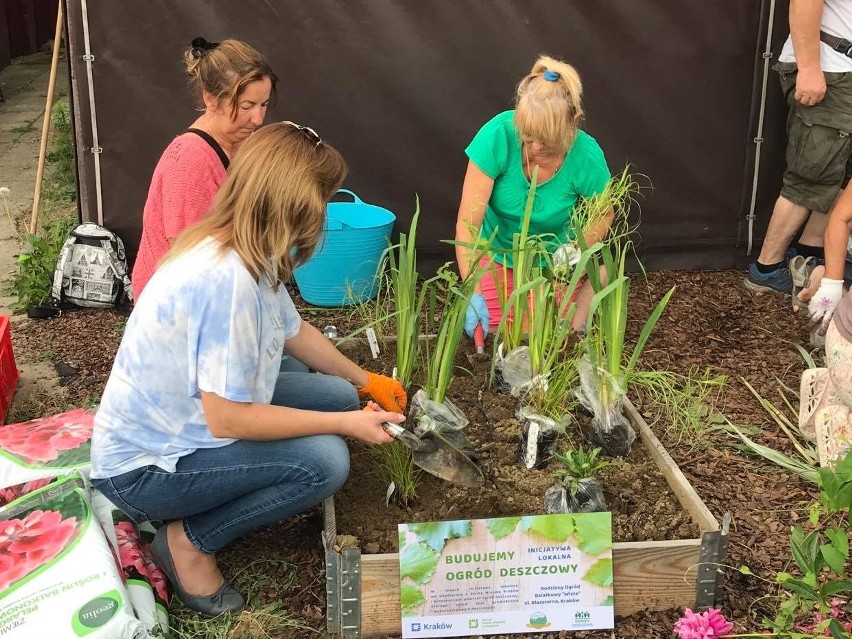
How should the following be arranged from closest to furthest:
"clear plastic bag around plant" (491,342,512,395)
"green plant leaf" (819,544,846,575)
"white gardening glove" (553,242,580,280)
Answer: "green plant leaf" (819,544,846,575) < "white gardening glove" (553,242,580,280) < "clear plastic bag around plant" (491,342,512,395)

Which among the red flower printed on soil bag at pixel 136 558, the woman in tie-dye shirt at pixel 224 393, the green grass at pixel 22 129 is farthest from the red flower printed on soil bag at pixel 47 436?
the green grass at pixel 22 129

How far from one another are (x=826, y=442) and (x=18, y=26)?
425 inches

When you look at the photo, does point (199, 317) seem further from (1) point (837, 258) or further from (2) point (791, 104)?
(2) point (791, 104)

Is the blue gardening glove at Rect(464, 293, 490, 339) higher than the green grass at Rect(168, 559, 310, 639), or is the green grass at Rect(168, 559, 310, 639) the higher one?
the blue gardening glove at Rect(464, 293, 490, 339)

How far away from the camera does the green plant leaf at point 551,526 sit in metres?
1.89

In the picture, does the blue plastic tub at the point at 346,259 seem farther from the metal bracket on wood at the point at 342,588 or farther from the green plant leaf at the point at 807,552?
the green plant leaf at the point at 807,552

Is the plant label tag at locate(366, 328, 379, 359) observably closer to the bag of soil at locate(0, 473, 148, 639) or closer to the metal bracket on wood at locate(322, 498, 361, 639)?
the metal bracket on wood at locate(322, 498, 361, 639)

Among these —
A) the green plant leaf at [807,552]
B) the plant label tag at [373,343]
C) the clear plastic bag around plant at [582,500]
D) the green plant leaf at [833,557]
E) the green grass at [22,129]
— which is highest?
the green plant leaf at [833,557]

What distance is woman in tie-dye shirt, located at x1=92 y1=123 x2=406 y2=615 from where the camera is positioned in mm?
1783

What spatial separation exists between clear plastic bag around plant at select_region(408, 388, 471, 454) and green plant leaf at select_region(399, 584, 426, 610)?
0.38 meters

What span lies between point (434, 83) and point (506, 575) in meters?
2.45

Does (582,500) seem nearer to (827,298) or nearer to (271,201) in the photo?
(271,201)

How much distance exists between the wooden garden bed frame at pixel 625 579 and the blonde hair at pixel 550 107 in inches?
46.7

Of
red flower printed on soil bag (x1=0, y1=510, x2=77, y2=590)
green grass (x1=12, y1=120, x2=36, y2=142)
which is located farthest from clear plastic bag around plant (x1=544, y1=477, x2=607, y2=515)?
green grass (x1=12, y1=120, x2=36, y2=142)
